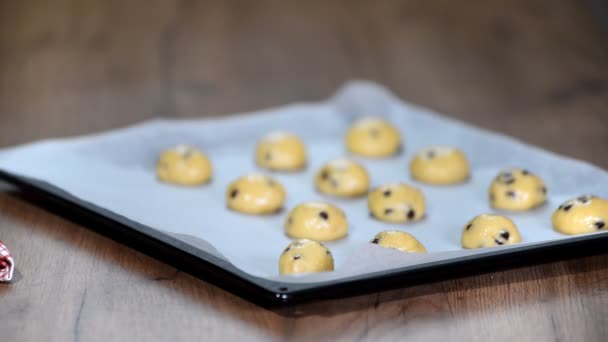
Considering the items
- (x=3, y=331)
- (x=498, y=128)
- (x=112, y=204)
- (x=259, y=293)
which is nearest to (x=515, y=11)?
(x=498, y=128)

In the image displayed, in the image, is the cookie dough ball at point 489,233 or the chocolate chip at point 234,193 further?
the chocolate chip at point 234,193

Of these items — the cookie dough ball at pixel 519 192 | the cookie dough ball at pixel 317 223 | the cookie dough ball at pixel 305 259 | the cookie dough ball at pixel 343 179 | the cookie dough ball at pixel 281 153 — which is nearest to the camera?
the cookie dough ball at pixel 305 259

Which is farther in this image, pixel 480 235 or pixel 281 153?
pixel 281 153

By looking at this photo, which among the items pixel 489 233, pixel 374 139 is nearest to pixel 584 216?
pixel 489 233

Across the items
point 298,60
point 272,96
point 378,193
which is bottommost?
point 378,193

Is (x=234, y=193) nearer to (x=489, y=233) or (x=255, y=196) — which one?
(x=255, y=196)

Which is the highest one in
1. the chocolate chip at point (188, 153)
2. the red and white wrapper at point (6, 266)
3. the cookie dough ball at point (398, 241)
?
the chocolate chip at point (188, 153)

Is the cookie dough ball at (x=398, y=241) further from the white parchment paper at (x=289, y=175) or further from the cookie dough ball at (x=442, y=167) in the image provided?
the cookie dough ball at (x=442, y=167)

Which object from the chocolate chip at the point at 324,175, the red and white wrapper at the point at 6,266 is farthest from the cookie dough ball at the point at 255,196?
the red and white wrapper at the point at 6,266
